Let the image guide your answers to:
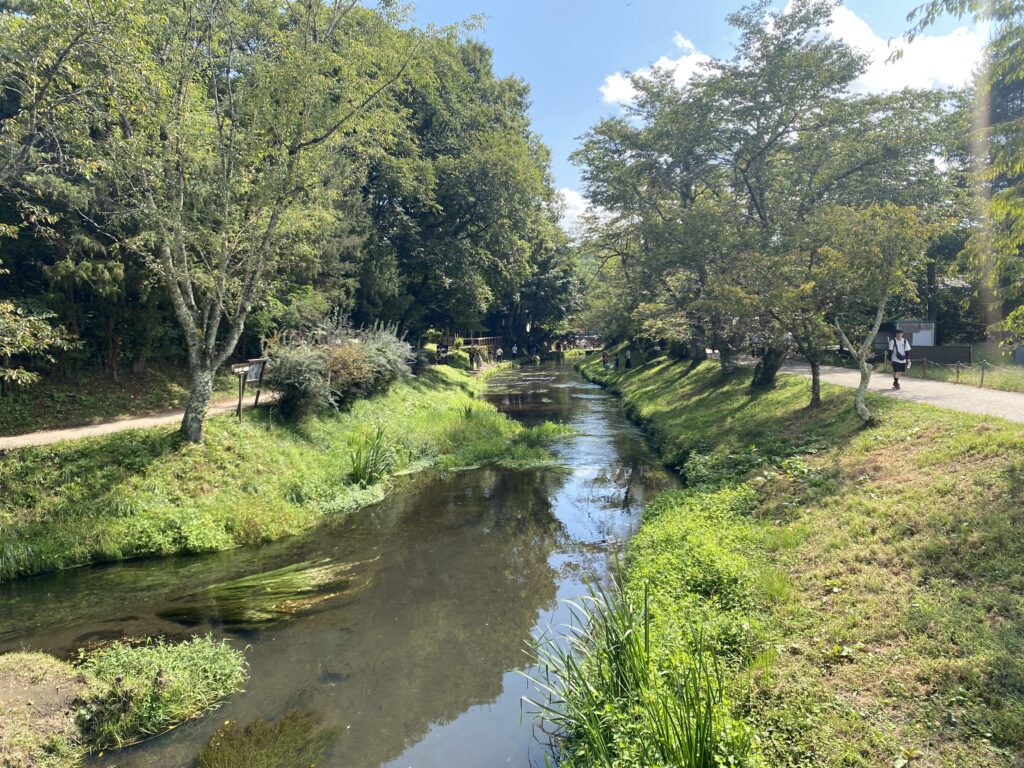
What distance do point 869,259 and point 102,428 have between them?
64.9 feet

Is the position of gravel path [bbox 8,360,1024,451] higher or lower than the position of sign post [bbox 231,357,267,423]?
lower

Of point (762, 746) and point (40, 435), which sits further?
point (40, 435)

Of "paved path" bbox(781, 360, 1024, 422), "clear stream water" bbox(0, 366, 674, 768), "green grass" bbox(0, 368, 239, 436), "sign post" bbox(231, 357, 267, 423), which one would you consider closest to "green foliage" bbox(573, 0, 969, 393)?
"paved path" bbox(781, 360, 1024, 422)

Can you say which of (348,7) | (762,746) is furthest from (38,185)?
(762,746)

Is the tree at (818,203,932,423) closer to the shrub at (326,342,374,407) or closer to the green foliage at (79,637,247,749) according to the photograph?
the shrub at (326,342,374,407)

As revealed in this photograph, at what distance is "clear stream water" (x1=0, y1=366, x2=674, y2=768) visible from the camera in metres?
6.05

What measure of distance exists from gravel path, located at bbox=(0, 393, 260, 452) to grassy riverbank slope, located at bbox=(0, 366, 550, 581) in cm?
105

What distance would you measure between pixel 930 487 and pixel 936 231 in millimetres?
7482

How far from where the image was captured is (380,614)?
332 inches

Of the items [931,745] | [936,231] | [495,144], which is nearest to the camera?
[931,745]

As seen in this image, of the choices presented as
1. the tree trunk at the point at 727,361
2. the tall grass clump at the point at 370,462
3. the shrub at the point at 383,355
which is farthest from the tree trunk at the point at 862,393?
the shrub at the point at 383,355

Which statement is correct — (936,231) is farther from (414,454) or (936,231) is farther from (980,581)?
(414,454)

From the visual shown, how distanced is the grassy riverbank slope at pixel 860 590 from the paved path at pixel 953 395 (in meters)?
1.22

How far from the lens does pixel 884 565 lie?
286 inches
